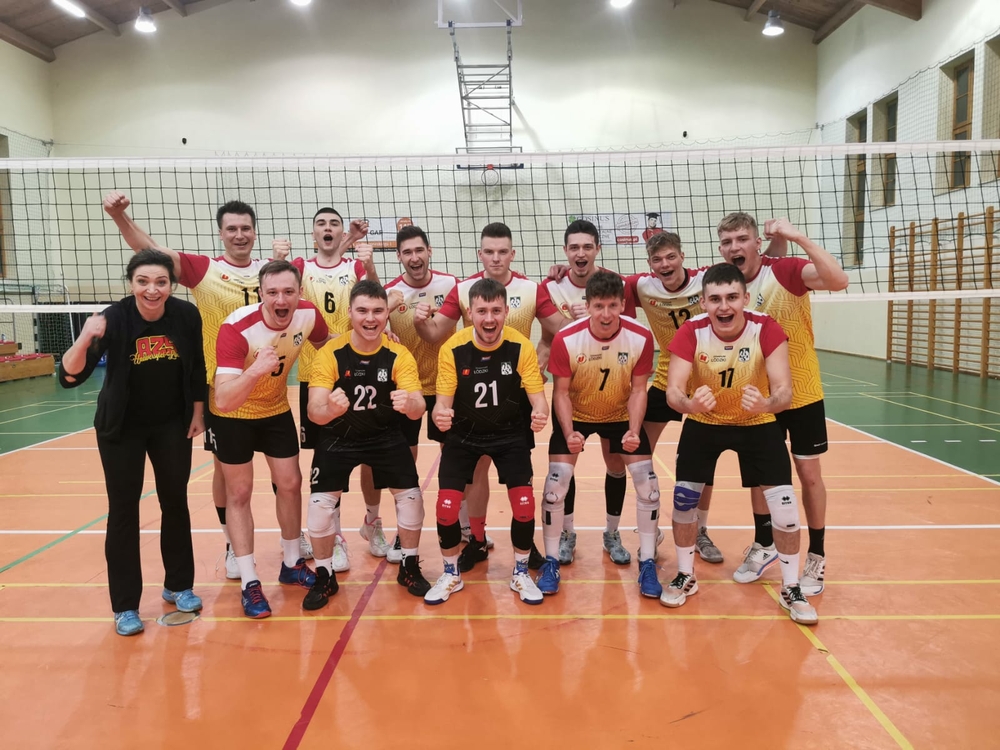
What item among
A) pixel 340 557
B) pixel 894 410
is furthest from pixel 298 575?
pixel 894 410

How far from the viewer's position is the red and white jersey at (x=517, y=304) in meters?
4.32

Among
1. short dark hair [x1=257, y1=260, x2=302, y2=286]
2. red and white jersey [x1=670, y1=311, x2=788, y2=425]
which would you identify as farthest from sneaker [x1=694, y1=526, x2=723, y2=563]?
short dark hair [x1=257, y1=260, x2=302, y2=286]

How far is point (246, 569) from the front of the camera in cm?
370

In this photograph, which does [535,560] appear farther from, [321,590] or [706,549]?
[321,590]

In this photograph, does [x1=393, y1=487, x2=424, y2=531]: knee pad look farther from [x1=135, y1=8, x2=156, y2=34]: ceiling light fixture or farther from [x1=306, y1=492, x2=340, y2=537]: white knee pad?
→ [x1=135, y1=8, x2=156, y2=34]: ceiling light fixture

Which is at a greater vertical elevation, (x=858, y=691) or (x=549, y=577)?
(x=549, y=577)

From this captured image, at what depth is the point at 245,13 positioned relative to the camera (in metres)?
18.3

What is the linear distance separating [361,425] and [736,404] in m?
2.14

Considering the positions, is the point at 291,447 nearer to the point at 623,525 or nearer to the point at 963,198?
the point at 623,525

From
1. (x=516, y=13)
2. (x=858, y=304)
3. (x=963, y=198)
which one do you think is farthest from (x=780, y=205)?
(x=516, y=13)

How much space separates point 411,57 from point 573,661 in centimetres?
1854

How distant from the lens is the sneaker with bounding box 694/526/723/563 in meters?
4.30

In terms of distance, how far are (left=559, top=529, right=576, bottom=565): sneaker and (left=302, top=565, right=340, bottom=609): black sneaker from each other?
148 centimetres

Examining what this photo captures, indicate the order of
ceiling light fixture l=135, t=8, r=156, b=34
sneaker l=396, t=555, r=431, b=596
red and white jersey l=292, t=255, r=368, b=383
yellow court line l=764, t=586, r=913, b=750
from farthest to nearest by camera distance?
ceiling light fixture l=135, t=8, r=156, b=34 → red and white jersey l=292, t=255, r=368, b=383 → sneaker l=396, t=555, r=431, b=596 → yellow court line l=764, t=586, r=913, b=750
